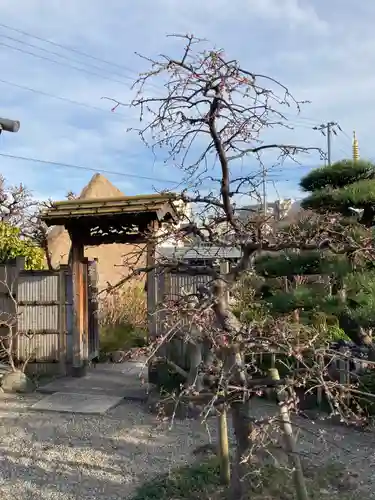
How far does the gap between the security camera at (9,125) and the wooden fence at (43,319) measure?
299 cm

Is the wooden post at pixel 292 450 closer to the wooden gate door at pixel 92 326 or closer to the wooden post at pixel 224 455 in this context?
the wooden post at pixel 224 455

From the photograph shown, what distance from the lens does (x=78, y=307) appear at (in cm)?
705

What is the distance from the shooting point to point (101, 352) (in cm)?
850

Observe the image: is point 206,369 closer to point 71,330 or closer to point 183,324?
point 183,324

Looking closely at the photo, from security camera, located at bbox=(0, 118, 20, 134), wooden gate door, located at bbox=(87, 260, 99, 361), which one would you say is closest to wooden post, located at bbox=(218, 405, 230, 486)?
security camera, located at bbox=(0, 118, 20, 134)

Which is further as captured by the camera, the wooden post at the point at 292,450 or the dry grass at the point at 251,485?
the dry grass at the point at 251,485

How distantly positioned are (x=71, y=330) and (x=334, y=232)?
4.88 m

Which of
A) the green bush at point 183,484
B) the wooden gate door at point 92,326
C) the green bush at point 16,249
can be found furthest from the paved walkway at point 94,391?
the green bush at point 16,249

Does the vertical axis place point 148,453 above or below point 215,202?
below

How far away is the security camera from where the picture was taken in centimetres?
433

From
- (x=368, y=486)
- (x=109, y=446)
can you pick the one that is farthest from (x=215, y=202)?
(x=109, y=446)

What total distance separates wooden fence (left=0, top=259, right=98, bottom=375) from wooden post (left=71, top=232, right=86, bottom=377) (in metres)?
0.08

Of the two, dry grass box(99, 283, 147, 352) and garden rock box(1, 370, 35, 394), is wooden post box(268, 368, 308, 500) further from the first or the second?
dry grass box(99, 283, 147, 352)

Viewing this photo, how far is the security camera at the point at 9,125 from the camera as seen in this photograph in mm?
4328
